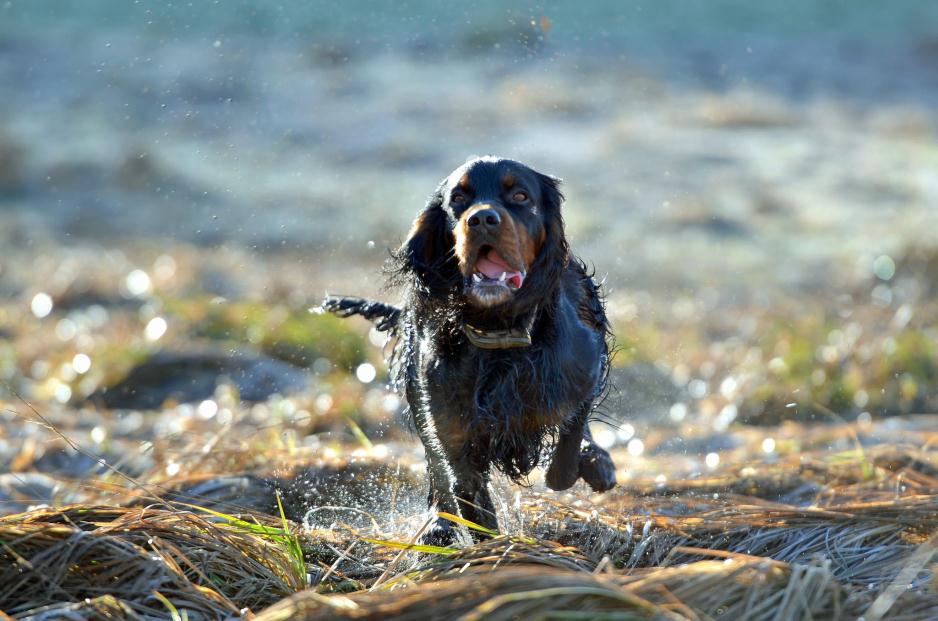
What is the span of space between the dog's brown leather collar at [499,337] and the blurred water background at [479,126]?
19.9 ft

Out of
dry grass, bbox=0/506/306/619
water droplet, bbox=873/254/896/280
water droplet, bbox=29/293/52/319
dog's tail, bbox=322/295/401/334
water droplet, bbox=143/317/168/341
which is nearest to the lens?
dry grass, bbox=0/506/306/619

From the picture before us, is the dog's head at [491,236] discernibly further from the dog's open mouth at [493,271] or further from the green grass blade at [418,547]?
the green grass blade at [418,547]

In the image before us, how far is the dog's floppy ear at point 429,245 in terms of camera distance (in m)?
3.80

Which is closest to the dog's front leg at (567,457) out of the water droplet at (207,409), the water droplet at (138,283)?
the water droplet at (207,409)

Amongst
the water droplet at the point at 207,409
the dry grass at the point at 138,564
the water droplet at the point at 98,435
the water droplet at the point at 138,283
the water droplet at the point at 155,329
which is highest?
the dry grass at the point at 138,564

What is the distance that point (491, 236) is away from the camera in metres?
3.51

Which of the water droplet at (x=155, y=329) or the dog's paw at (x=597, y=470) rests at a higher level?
the dog's paw at (x=597, y=470)

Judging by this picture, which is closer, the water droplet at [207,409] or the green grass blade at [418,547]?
the green grass blade at [418,547]

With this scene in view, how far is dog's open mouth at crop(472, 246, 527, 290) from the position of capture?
11.7ft

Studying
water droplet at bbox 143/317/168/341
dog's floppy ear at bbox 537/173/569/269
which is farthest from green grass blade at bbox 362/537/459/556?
water droplet at bbox 143/317/168/341

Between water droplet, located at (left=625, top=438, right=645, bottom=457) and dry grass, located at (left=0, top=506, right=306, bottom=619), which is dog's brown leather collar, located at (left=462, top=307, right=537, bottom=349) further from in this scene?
water droplet, located at (left=625, top=438, right=645, bottom=457)

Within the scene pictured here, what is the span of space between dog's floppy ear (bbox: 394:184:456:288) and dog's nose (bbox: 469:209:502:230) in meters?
0.31

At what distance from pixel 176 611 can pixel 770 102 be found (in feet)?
48.7

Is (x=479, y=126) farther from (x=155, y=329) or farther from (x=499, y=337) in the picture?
(x=499, y=337)
